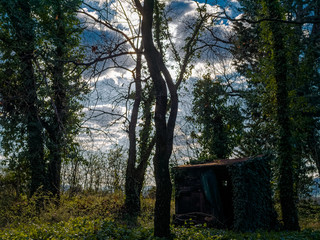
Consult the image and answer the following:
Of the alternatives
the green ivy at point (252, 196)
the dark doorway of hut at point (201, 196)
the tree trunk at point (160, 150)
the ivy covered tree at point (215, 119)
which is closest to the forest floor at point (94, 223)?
the tree trunk at point (160, 150)

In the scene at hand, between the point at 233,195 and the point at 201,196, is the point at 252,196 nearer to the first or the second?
the point at 233,195

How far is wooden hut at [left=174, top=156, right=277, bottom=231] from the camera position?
10.3 metres

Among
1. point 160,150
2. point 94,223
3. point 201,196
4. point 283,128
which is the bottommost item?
point 94,223

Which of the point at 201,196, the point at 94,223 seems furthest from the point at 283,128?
the point at 94,223

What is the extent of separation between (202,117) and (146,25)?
11926mm

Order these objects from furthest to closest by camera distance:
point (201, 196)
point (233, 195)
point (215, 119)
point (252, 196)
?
1. point (215, 119)
2. point (201, 196)
3. point (252, 196)
4. point (233, 195)

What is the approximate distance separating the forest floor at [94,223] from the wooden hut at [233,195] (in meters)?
1.00

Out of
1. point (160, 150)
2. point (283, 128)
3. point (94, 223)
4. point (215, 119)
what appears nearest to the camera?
point (160, 150)

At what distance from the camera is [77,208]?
14.1 meters

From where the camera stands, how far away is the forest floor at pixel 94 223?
23.4ft

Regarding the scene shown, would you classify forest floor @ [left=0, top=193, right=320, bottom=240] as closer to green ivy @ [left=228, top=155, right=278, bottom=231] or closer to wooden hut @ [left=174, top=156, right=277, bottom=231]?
green ivy @ [left=228, top=155, right=278, bottom=231]

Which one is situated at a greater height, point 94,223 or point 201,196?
point 201,196

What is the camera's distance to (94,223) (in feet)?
26.0

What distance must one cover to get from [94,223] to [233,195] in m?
5.40
